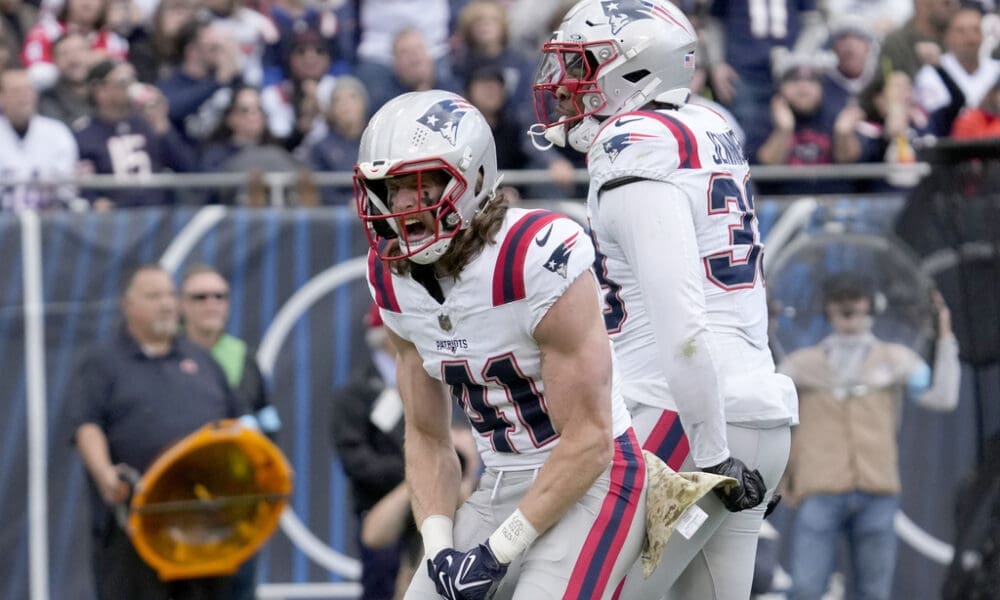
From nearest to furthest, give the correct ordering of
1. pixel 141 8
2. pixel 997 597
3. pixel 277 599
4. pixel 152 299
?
pixel 997 597 < pixel 152 299 < pixel 277 599 < pixel 141 8

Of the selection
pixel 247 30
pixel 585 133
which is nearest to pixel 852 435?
pixel 585 133

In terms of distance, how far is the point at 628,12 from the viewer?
4602mm

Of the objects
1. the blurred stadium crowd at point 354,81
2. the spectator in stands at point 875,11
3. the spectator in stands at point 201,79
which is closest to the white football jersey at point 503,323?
the blurred stadium crowd at point 354,81

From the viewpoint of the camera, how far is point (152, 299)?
25.0 feet

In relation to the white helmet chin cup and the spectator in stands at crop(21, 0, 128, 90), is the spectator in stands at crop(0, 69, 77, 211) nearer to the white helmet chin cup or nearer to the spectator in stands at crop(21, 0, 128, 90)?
the spectator in stands at crop(21, 0, 128, 90)

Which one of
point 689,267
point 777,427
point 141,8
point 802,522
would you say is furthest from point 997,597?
point 141,8

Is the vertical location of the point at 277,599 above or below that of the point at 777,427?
below

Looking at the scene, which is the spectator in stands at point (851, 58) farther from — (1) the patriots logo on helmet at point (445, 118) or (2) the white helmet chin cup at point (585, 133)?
(1) the patriots logo on helmet at point (445, 118)

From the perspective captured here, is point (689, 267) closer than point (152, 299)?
Yes

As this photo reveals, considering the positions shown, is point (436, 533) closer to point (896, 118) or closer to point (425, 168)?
point (425, 168)

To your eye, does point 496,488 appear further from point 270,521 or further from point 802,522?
point 802,522

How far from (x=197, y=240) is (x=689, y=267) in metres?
4.98

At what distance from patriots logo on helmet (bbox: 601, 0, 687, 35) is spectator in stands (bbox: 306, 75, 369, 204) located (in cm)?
476

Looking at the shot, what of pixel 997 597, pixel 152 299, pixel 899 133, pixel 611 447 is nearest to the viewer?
pixel 611 447
